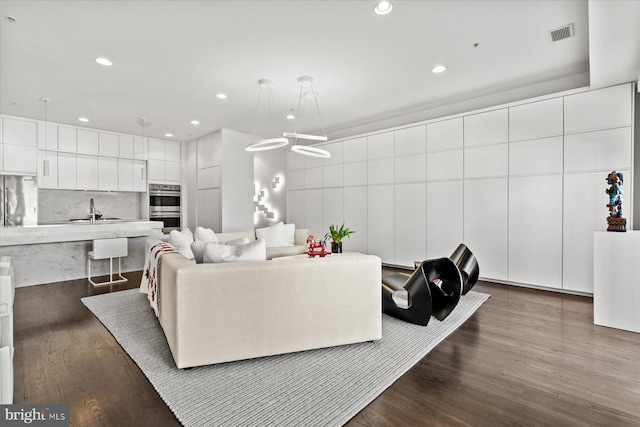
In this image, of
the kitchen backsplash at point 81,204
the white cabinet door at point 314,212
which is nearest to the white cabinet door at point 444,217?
the white cabinet door at point 314,212

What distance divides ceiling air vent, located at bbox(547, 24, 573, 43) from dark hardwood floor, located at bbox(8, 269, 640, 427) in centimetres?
279

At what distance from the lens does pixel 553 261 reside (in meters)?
4.11

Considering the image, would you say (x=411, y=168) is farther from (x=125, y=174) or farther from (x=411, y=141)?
(x=125, y=174)

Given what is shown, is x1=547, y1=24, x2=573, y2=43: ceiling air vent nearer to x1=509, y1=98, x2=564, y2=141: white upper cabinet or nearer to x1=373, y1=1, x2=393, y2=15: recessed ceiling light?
x1=509, y1=98, x2=564, y2=141: white upper cabinet

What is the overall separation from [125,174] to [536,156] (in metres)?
7.78

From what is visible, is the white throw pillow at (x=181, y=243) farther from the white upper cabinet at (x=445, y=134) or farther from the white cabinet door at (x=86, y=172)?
the white cabinet door at (x=86, y=172)

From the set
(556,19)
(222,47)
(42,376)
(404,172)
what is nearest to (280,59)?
(222,47)

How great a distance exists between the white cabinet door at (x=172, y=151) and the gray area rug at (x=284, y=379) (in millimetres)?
5506

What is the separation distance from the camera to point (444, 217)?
5070mm

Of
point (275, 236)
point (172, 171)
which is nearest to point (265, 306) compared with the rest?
point (275, 236)

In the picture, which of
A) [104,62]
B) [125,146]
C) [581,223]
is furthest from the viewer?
[125,146]

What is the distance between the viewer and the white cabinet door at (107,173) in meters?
6.64

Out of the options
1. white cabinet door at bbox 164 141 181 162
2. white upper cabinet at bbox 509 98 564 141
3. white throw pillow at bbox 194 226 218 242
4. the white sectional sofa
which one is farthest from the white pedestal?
white cabinet door at bbox 164 141 181 162

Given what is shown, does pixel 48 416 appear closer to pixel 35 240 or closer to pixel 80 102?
pixel 35 240
